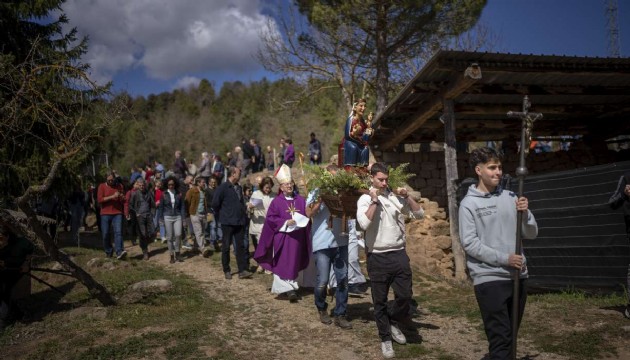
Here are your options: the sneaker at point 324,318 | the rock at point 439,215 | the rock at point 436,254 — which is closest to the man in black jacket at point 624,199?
the sneaker at point 324,318

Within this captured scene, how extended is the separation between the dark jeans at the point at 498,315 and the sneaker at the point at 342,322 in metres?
2.55

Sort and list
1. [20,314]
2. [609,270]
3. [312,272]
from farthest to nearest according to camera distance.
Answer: [312,272] < [20,314] < [609,270]

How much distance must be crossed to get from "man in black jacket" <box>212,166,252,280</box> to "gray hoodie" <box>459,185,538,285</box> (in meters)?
5.81

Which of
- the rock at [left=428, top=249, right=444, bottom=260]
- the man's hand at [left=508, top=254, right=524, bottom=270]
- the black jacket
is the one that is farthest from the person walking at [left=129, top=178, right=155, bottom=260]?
the man's hand at [left=508, top=254, right=524, bottom=270]

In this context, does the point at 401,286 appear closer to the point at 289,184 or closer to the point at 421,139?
the point at 289,184

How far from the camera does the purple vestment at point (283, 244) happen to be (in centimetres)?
717

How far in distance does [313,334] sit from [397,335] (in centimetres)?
110

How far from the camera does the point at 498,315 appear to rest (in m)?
3.49

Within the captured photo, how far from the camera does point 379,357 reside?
4.94 meters

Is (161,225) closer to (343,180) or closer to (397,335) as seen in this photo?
(343,180)

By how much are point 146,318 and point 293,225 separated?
232 cm

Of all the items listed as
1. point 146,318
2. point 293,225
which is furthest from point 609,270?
point 146,318

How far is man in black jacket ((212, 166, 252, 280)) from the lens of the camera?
885 centimetres

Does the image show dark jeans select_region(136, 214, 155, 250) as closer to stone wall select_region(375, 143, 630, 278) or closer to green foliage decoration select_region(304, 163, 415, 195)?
stone wall select_region(375, 143, 630, 278)
